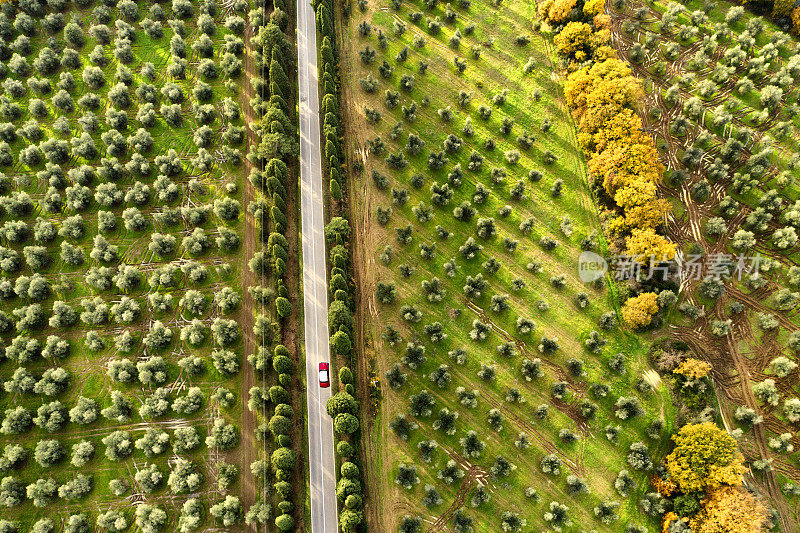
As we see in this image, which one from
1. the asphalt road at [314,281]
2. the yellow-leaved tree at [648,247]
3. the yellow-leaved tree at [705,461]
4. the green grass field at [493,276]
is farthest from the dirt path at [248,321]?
the yellow-leaved tree at [648,247]

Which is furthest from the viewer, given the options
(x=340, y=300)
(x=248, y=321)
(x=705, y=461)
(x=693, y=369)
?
(x=248, y=321)

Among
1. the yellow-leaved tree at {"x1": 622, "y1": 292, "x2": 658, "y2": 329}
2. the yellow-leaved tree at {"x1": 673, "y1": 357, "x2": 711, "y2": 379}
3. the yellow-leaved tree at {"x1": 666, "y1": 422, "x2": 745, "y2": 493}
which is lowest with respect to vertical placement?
the yellow-leaved tree at {"x1": 666, "y1": 422, "x2": 745, "y2": 493}

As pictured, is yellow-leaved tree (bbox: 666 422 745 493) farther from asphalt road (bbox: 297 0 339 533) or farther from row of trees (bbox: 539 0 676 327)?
asphalt road (bbox: 297 0 339 533)

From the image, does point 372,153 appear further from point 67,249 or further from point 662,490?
point 662,490

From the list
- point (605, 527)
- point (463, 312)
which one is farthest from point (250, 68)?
point (605, 527)

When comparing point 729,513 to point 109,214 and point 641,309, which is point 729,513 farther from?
point 109,214

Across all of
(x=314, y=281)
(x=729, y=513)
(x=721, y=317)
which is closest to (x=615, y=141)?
(x=721, y=317)

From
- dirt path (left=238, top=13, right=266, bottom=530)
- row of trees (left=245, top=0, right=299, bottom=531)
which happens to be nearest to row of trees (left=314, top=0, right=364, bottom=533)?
row of trees (left=245, top=0, right=299, bottom=531)
